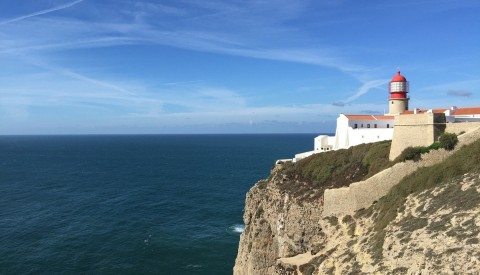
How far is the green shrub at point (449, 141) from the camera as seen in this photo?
30.2 metres

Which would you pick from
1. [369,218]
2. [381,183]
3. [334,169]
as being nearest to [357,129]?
[334,169]

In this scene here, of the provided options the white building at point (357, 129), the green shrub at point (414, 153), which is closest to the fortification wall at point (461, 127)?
the green shrub at point (414, 153)

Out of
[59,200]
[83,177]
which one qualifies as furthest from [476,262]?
[83,177]

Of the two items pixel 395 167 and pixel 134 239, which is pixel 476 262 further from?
pixel 134 239

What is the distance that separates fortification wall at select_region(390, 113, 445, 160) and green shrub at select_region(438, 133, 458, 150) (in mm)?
2262

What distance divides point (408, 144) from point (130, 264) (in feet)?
131

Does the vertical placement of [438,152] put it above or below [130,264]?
above

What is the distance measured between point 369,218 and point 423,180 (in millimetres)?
5007

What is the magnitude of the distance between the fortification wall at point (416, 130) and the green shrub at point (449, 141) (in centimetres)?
226

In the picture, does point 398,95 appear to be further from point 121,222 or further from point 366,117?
point 121,222

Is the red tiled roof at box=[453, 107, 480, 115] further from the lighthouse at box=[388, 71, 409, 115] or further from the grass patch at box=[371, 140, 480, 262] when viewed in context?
the grass patch at box=[371, 140, 480, 262]

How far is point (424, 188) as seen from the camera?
27.5m

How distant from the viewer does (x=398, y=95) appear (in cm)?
5362

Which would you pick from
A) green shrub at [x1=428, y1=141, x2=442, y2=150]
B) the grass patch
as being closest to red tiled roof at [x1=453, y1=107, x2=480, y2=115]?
green shrub at [x1=428, y1=141, x2=442, y2=150]
